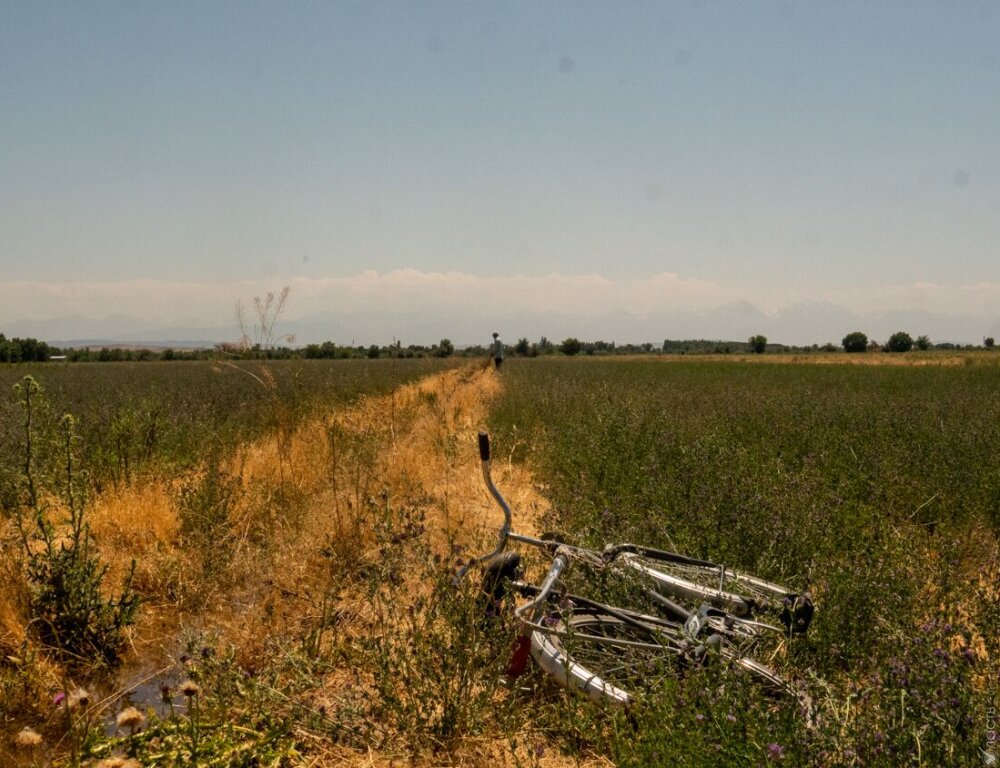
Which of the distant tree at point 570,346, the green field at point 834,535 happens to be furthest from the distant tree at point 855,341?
the green field at point 834,535

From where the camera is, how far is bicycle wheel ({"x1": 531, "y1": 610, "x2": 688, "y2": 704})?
261 centimetres

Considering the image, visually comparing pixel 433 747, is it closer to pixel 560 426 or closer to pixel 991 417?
pixel 560 426

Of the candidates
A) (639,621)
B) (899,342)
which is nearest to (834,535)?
(639,621)

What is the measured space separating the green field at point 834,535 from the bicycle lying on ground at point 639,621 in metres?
0.19

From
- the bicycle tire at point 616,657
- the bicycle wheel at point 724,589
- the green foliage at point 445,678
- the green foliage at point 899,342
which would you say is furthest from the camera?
the green foliage at point 899,342

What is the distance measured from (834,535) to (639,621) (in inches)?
93.6

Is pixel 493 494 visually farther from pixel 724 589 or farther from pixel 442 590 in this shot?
pixel 724 589

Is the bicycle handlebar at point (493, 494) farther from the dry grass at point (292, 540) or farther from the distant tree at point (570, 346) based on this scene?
the distant tree at point (570, 346)

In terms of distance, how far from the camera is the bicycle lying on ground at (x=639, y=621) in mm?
2633

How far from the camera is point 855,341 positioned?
101562mm

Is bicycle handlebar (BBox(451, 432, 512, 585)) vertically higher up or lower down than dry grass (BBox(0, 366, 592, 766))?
higher up

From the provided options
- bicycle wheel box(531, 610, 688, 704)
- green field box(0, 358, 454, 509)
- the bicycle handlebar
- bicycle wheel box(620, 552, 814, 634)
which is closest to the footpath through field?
the bicycle handlebar

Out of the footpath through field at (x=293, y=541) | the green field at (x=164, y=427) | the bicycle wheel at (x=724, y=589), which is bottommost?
the footpath through field at (x=293, y=541)

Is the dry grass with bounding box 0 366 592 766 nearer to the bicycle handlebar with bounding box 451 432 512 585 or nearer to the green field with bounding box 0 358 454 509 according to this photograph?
the bicycle handlebar with bounding box 451 432 512 585
